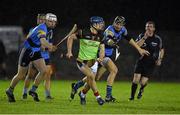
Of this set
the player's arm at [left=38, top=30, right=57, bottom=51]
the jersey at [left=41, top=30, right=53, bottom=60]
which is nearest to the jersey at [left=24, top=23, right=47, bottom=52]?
the player's arm at [left=38, top=30, right=57, bottom=51]

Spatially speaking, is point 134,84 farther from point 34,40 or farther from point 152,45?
point 34,40

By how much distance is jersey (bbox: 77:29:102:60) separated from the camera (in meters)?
18.6

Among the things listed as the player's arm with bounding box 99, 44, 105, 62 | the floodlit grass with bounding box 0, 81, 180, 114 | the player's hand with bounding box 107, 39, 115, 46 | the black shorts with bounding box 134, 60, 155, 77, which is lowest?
the floodlit grass with bounding box 0, 81, 180, 114

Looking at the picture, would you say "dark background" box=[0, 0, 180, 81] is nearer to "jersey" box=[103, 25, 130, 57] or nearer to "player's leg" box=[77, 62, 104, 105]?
"jersey" box=[103, 25, 130, 57]

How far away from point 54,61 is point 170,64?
226 inches

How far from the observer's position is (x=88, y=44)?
61.2ft

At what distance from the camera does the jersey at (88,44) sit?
18594 mm

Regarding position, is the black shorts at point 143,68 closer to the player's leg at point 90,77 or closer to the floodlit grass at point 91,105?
the floodlit grass at point 91,105

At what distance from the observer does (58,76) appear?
35.2 meters

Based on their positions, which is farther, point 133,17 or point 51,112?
point 133,17

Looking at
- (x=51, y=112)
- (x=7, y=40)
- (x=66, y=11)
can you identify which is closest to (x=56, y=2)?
(x=66, y=11)

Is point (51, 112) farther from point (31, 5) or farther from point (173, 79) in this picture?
point (31, 5)

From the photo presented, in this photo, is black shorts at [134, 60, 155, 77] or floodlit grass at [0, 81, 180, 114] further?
black shorts at [134, 60, 155, 77]

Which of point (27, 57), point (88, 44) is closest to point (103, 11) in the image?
point (27, 57)
